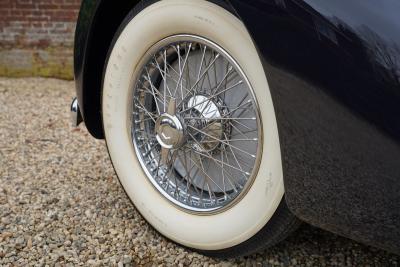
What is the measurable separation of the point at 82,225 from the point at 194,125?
79cm

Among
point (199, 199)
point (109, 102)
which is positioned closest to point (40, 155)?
point (109, 102)

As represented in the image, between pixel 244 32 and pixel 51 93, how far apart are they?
3441 millimetres

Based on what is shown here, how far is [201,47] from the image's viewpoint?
202 cm

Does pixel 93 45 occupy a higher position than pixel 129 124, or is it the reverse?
pixel 93 45

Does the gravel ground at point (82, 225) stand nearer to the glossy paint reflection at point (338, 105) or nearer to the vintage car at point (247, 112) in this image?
the vintage car at point (247, 112)

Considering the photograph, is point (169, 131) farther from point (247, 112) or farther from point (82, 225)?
point (82, 225)

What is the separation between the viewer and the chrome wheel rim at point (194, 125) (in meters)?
2.01

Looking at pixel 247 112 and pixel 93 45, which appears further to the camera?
pixel 93 45

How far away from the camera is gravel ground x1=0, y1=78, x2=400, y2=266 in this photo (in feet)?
7.14

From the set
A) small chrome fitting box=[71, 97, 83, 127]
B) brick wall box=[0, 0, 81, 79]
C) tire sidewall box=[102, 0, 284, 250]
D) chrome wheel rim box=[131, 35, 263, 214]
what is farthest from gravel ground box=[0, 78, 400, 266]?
brick wall box=[0, 0, 81, 79]

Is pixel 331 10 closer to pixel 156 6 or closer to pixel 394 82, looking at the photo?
pixel 394 82

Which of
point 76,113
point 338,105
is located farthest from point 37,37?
point 338,105

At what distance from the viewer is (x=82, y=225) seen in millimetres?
2438

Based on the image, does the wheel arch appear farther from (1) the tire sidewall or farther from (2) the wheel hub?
(2) the wheel hub
